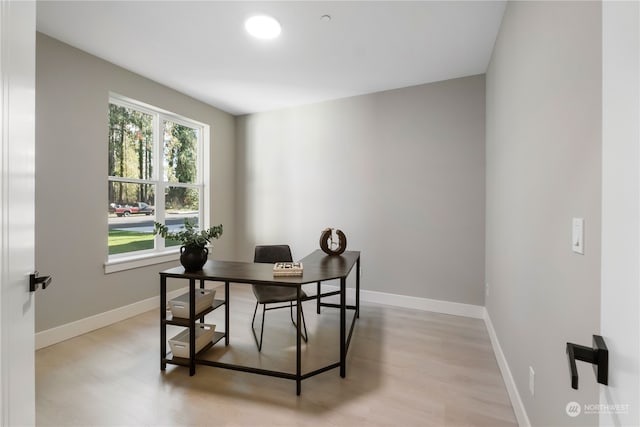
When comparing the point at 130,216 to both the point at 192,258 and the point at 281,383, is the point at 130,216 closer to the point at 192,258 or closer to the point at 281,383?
the point at 192,258

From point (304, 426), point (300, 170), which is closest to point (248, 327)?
point (304, 426)

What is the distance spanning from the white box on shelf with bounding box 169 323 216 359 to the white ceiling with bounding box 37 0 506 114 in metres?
2.41

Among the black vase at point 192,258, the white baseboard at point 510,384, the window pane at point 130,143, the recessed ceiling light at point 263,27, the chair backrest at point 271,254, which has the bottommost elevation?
the white baseboard at point 510,384

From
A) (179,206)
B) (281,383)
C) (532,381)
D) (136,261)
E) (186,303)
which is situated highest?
(179,206)

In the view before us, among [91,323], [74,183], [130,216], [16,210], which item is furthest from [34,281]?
[130,216]

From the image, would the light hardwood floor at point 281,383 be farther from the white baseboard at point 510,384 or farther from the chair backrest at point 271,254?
the chair backrest at point 271,254

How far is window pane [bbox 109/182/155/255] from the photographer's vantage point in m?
3.13

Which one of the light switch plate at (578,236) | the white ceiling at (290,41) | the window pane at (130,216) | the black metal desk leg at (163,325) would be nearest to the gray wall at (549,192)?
the light switch plate at (578,236)

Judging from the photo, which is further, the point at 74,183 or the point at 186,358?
the point at 74,183

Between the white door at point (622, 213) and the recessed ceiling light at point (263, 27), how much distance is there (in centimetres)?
218

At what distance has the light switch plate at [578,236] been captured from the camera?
943 millimetres

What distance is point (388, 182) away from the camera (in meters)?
3.56

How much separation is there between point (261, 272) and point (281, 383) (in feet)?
2.52

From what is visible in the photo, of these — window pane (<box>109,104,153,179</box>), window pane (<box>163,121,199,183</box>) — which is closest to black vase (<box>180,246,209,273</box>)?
window pane (<box>109,104,153,179</box>)
